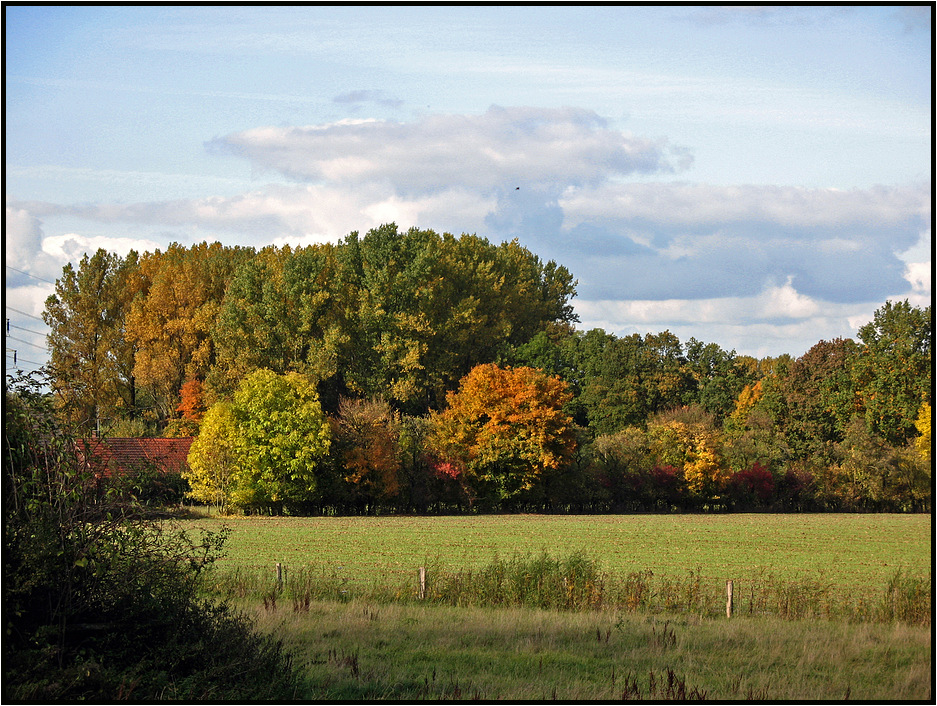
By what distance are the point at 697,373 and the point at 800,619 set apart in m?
67.7

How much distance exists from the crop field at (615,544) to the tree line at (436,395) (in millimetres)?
4385

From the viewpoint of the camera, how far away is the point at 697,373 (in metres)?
83.8

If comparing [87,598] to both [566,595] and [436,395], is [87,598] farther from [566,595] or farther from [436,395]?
[436,395]

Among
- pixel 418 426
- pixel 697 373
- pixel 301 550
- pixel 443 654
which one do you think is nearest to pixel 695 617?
pixel 443 654

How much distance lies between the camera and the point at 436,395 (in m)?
76.6

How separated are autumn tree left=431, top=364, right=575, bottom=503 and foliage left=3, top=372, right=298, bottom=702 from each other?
51.9 metres

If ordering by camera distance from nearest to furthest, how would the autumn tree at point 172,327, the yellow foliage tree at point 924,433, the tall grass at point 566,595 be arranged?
the tall grass at point 566,595, the yellow foliage tree at point 924,433, the autumn tree at point 172,327

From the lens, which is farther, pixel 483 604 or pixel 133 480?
pixel 483 604

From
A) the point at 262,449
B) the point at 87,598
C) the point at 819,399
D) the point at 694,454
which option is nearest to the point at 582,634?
the point at 87,598

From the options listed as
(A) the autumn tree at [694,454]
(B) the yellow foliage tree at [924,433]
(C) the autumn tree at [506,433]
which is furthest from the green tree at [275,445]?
(B) the yellow foliage tree at [924,433]

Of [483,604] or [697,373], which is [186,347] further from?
[483,604]

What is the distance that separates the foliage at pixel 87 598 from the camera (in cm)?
902

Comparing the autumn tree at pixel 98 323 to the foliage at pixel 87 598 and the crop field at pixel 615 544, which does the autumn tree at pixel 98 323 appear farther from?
the foliage at pixel 87 598

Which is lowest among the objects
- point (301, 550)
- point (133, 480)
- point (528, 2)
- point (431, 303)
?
point (301, 550)
